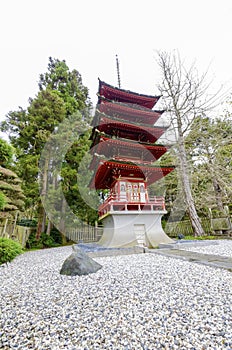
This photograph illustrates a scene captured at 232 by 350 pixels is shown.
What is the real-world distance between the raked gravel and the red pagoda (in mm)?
4766

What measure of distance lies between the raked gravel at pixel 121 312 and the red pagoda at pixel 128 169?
4.77m

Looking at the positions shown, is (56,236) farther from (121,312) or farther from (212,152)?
(212,152)

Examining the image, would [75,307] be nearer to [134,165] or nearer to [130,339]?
[130,339]

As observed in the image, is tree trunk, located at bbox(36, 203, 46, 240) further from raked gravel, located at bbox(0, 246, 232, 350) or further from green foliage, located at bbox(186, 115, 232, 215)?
green foliage, located at bbox(186, 115, 232, 215)

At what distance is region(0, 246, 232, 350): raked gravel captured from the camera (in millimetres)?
1542

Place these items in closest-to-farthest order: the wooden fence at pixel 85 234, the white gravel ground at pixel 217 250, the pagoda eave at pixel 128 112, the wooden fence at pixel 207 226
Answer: the white gravel ground at pixel 217 250 → the pagoda eave at pixel 128 112 → the wooden fence at pixel 207 226 → the wooden fence at pixel 85 234

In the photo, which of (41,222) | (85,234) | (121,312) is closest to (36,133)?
(41,222)

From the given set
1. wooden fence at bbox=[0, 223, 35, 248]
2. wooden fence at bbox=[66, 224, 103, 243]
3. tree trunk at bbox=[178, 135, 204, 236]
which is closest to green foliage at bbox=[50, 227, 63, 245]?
wooden fence at bbox=[66, 224, 103, 243]

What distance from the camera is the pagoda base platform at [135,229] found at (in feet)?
25.2

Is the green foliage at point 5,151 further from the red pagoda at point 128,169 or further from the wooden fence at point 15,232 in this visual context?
the red pagoda at point 128,169

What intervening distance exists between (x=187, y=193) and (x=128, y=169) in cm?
398

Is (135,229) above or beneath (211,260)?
above

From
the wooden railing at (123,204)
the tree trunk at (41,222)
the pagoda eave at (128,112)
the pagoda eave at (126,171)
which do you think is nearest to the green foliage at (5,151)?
the pagoda eave at (126,171)

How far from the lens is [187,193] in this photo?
9.80 metres
